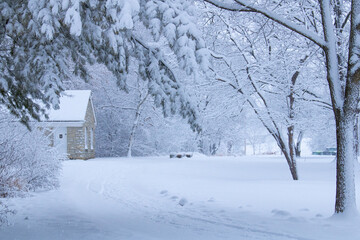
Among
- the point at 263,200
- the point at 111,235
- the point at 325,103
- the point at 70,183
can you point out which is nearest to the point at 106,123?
the point at 70,183

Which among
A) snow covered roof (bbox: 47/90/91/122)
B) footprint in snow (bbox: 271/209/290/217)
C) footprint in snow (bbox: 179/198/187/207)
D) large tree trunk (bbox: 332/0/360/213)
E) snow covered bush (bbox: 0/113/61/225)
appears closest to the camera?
large tree trunk (bbox: 332/0/360/213)

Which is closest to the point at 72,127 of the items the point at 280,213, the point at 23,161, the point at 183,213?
the point at 23,161

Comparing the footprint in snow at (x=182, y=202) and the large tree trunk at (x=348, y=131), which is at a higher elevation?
the large tree trunk at (x=348, y=131)

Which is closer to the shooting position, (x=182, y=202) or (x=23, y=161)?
(x=182, y=202)

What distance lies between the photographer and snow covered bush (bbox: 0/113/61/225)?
31.6 feet

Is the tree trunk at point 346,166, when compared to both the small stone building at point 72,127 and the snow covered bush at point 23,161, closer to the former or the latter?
the snow covered bush at point 23,161

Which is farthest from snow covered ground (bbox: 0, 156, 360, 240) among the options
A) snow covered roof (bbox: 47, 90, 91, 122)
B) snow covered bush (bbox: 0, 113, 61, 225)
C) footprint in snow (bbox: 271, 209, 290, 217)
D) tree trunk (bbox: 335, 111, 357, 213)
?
snow covered roof (bbox: 47, 90, 91, 122)

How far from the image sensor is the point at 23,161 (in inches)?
427

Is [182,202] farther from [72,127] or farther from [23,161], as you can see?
[72,127]

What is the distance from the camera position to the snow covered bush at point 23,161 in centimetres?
965

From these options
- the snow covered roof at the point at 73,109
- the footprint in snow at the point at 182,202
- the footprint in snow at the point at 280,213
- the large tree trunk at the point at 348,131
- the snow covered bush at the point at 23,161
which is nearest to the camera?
the large tree trunk at the point at 348,131

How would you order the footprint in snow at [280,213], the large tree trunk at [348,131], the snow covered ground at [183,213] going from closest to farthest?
the snow covered ground at [183,213] → the large tree trunk at [348,131] → the footprint in snow at [280,213]

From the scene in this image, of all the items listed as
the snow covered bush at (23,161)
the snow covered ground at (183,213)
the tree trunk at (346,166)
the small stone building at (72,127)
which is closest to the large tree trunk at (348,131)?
the tree trunk at (346,166)

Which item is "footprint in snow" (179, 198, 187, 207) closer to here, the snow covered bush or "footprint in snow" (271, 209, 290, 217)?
"footprint in snow" (271, 209, 290, 217)
